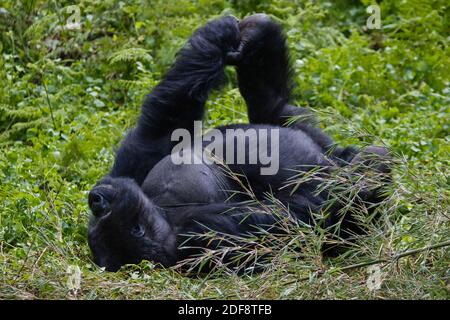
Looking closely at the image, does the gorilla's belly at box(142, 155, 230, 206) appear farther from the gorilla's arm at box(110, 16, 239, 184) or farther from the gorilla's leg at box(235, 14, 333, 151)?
the gorilla's leg at box(235, 14, 333, 151)

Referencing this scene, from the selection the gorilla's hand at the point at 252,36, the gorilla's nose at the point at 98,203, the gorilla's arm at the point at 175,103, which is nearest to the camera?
the gorilla's nose at the point at 98,203

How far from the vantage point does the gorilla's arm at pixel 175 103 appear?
4.45 m

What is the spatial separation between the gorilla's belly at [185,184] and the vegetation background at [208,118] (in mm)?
416

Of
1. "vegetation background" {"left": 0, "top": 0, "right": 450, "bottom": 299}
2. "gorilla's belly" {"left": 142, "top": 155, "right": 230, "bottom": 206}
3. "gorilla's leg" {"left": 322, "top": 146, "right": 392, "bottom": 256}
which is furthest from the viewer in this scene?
"gorilla's belly" {"left": 142, "top": 155, "right": 230, "bottom": 206}

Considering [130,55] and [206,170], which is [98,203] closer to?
[206,170]

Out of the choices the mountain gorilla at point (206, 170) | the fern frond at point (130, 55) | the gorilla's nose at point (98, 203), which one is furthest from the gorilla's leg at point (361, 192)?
the fern frond at point (130, 55)

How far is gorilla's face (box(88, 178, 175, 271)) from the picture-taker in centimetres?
398

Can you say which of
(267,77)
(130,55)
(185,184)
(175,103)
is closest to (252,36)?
(267,77)

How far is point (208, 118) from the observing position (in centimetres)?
596

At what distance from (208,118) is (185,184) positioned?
176 centimetres

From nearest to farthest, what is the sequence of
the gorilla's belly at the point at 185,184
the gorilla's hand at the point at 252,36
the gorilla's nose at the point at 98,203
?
the gorilla's nose at the point at 98,203 → the gorilla's belly at the point at 185,184 → the gorilla's hand at the point at 252,36

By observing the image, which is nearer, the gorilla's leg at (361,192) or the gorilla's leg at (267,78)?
the gorilla's leg at (361,192)

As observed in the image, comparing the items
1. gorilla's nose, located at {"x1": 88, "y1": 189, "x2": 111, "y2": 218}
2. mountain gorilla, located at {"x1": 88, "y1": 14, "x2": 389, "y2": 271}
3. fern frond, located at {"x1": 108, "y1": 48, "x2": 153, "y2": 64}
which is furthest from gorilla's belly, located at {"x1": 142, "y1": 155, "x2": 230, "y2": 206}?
fern frond, located at {"x1": 108, "y1": 48, "x2": 153, "y2": 64}

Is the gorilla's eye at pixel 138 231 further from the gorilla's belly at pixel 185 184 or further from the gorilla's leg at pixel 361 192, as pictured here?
the gorilla's leg at pixel 361 192
